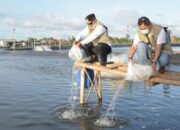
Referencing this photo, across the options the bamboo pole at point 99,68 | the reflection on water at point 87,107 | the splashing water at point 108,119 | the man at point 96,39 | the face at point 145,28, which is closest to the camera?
the face at point 145,28

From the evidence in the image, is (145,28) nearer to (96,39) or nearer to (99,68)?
(99,68)

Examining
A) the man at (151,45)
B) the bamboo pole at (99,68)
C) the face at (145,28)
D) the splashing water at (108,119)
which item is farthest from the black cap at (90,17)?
the face at (145,28)

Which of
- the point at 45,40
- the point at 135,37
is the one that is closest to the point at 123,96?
the point at 135,37

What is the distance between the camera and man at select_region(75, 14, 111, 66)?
35.4 ft

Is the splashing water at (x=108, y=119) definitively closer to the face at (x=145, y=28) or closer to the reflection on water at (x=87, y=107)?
the reflection on water at (x=87, y=107)

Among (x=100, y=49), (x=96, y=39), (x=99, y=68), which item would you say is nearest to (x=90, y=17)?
(x=96, y=39)

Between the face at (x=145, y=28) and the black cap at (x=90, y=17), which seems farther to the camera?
the black cap at (x=90, y=17)

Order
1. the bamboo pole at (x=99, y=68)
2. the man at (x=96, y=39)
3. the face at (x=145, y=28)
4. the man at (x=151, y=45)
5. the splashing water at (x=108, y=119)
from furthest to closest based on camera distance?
the man at (x=96, y=39) → the splashing water at (x=108, y=119) → the bamboo pole at (x=99, y=68) → the face at (x=145, y=28) → the man at (x=151, y=45)

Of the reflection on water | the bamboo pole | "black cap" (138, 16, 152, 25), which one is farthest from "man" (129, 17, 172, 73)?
the reflection on water

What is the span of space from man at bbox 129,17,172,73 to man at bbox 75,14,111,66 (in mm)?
2064

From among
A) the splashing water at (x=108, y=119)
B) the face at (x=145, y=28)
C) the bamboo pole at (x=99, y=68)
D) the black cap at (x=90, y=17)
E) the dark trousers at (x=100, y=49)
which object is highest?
the black cap at (x=90, y=17)

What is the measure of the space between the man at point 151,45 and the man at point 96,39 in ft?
6.77

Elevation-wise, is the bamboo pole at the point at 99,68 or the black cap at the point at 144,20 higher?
the black cap at the point at 144,20

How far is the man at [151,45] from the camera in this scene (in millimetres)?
8422
